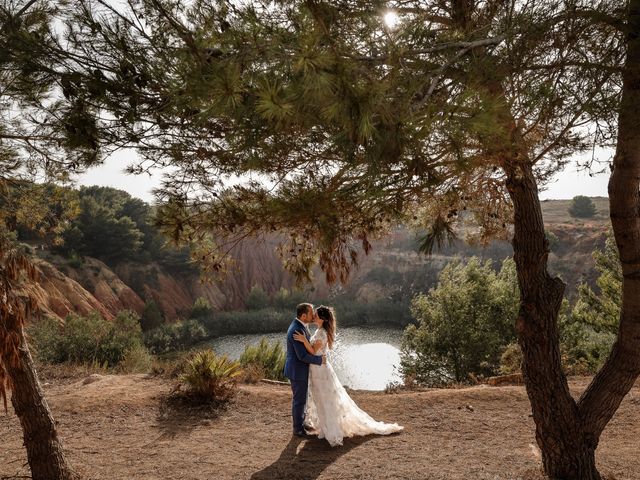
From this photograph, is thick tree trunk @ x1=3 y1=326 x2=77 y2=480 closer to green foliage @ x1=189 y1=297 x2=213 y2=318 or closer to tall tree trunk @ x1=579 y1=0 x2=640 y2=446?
tall tree trunk @ x1=579 y1=0 x2=640 y2=446

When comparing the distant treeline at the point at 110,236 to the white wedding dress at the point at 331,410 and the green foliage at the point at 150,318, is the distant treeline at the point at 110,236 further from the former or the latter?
the white wedding dress at the point at 331,410

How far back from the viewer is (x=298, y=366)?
550cm

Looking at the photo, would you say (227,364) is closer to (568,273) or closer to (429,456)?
(429,456)

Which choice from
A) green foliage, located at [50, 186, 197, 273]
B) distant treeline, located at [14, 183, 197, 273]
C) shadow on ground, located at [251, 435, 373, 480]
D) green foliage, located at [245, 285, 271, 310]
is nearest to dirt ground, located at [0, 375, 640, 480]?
shadow on ground, located at [251, 435, 373, 480]

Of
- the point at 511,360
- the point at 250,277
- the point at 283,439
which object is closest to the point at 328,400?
the point at 283,439

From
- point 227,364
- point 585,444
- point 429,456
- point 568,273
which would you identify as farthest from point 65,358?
point 568,273

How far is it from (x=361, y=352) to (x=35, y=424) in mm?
21515

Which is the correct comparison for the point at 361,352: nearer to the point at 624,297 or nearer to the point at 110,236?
the point at 110,236

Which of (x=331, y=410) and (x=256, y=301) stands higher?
(x=331, y=410)

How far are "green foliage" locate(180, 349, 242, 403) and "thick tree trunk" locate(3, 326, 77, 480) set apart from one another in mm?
2694

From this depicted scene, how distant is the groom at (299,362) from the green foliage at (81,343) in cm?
876

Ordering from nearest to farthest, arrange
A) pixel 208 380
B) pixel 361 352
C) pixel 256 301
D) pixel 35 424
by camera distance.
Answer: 1. pixel 35 424
2. pixel 208 380
3. pixel 361 352
4. pixel 256 301

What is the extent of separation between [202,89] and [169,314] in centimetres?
3214

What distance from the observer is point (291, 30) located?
2.93m
